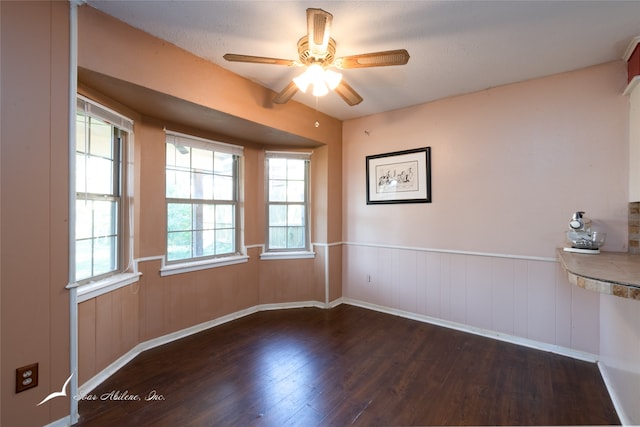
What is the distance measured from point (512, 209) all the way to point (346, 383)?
2217mm

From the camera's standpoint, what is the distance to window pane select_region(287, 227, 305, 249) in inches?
146

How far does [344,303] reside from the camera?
151 inches

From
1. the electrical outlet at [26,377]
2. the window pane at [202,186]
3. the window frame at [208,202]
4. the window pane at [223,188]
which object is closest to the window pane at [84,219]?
the window frame at [208,202]

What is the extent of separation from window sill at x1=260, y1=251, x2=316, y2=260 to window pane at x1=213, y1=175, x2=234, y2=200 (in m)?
0.85

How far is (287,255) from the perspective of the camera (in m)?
3.62

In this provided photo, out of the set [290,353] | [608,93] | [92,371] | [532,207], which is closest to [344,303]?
[290,353]

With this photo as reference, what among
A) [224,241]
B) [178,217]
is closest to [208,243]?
[224,241]

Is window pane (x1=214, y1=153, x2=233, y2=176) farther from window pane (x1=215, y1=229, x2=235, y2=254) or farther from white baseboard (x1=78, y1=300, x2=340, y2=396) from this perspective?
white baseboard (x1=78, y1=300, x2=340, y2=396)

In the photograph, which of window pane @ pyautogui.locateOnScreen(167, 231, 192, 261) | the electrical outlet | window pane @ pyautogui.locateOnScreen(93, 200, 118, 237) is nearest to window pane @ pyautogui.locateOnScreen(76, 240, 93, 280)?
window pane @ pyautogui.locateOnScreen(93, 200, 118, 237)

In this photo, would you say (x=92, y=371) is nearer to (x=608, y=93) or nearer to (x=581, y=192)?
(x=581, y=192)

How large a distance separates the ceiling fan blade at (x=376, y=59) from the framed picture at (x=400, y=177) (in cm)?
163

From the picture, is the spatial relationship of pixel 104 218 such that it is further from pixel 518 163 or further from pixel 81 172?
pixel 518 163

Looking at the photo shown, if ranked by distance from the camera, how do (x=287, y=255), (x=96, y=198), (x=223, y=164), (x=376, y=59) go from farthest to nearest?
1. (x=287, y=255)
2. (x=223, y=164)
3. (x=96, y=198)
4. (x=376, y=59)

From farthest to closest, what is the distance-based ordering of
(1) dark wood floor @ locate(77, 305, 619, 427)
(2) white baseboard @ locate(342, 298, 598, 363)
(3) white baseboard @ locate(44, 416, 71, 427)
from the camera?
1. (2) white baseboard @ locate(342, 298, 598, 363)
2. (1) dark wood floor @ locate(77, 305, 619, 427)
3. (3) white baseboard @ locate(44, 416, 71, 427)
